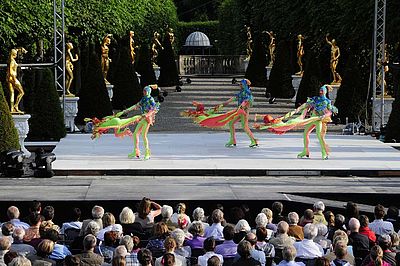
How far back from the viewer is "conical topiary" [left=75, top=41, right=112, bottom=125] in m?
37.3

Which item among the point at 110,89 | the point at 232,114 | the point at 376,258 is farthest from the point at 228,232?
the point at 110,89

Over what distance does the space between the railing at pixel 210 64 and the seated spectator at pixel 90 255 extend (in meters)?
64.1

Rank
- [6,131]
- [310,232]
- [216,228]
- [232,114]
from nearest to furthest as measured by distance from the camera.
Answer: [310,232] < [216,228] < [6,131] < [232,114]

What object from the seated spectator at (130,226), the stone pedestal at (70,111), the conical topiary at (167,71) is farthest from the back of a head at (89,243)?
the conical topiary at (167,71)

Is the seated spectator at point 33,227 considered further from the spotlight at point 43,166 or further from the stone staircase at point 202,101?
the stone staircase at point 202,101

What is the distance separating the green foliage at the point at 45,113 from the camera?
3077cm

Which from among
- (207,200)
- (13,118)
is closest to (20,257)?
(207,200)

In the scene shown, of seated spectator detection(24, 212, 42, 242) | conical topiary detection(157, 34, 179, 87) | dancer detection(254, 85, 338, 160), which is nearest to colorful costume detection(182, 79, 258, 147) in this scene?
dancer detection(254, 85, 338, 160)

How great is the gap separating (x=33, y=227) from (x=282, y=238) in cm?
343

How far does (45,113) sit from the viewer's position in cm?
3102

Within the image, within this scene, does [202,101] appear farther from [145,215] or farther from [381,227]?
[381,227]

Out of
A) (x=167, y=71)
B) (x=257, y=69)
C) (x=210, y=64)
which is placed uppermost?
(x=167, y=71)

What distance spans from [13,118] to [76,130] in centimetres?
693

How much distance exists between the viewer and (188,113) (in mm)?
28234
